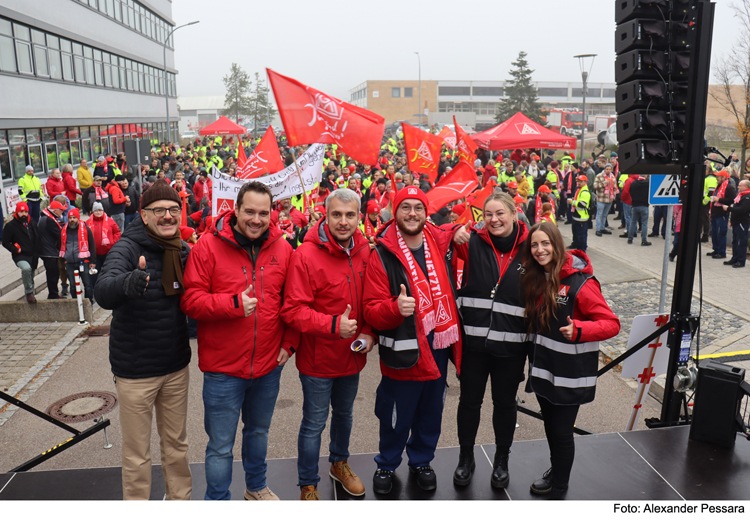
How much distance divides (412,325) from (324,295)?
60 cm

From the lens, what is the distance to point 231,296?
3475 millimetres

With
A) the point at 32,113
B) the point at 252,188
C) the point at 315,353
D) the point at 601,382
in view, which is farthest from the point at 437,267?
the point at 32,113

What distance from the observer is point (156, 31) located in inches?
1767

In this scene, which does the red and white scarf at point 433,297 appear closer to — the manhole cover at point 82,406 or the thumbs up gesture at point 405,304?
the thumbs up gesture at point 405,304

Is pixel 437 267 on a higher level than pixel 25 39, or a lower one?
lower

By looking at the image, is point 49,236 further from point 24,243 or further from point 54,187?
point 54,187

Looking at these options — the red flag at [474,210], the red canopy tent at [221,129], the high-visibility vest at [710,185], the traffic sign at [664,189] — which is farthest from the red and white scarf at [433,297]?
the red canopy tent at [221,129]

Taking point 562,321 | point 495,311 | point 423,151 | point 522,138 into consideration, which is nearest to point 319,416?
point 495,311

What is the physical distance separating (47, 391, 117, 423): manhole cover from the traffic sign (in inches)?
257

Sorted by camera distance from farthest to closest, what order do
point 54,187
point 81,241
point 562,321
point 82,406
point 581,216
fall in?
point 54,187
point 581,216
point 81,241
point 82,406
point 562,321

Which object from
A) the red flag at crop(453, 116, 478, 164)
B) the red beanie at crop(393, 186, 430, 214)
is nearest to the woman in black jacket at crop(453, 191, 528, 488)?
the red beanie at crop(393, 186, 430, 214)

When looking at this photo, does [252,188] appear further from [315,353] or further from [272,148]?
[272,148]

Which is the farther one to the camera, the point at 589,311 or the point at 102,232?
the point at 102,232

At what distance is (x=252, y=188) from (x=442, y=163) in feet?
66.0
